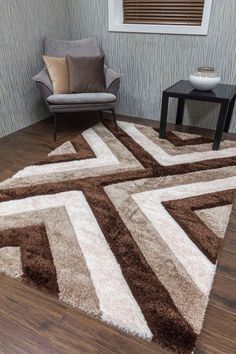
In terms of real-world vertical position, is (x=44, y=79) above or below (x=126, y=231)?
above

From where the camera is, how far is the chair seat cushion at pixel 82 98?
8.66 feet

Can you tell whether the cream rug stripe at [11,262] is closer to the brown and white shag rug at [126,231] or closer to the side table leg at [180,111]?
the brown and white shag rug at [126,231]

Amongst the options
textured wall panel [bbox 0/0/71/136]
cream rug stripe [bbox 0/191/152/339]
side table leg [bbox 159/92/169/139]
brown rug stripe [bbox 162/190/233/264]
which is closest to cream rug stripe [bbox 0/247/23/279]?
cream rug stripe [bbox 0/191/152/339]

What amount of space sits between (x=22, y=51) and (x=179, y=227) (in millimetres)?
2375

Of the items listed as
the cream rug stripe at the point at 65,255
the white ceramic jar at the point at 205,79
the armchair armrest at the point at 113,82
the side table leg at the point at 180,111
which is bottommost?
the cream rug stripe at the point at 65,255

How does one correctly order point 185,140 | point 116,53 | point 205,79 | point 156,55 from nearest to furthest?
point 205,79 → point 185,140 → point 156,55 → point 116,53

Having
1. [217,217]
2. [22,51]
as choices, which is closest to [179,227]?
[217,217]

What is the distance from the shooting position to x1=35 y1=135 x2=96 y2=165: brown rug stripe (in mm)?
2405

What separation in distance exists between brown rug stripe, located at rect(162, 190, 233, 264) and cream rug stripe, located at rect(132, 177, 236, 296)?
0.03 m

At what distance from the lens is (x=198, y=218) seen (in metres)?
1.72

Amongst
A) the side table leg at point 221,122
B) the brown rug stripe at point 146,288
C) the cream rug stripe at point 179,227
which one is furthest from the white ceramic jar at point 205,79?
the brown rug stripe at point 146,288

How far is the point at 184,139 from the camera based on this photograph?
283cm

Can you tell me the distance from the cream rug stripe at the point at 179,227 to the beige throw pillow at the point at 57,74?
1.51m

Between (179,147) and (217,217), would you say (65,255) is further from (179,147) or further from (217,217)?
(179,147)
